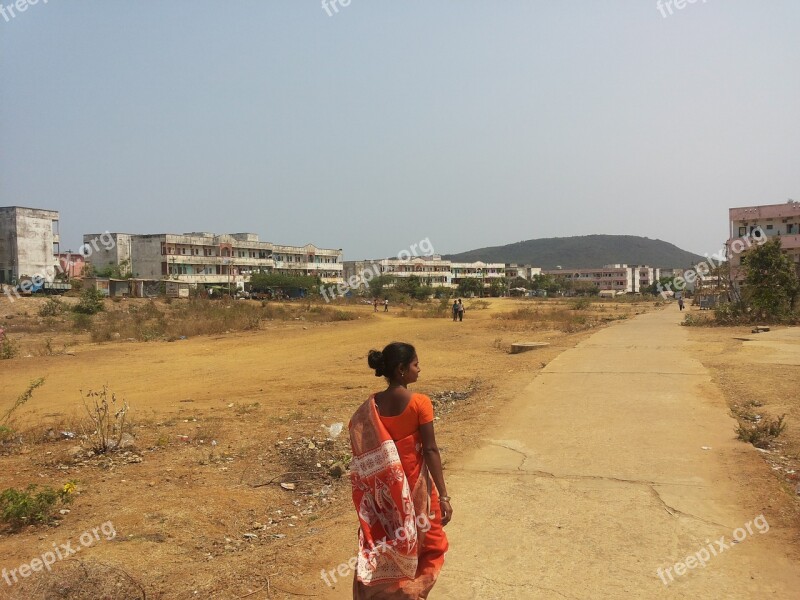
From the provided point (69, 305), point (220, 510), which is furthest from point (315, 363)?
point (69, 305)

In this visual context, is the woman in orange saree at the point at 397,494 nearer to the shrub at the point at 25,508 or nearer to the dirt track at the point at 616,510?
the dirt track at the point at 616,510

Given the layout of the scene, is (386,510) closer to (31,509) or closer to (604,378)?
(31,509)

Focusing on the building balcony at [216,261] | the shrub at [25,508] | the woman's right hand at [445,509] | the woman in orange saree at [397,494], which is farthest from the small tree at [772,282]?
the building balcony at [216,261]

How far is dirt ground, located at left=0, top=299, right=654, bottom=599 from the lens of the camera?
13.0ft

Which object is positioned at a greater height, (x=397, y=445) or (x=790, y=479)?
(x=397, y=445)

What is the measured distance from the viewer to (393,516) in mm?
3111

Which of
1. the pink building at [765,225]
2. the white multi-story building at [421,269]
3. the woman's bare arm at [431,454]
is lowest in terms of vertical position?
the woman's bare arm at [431,454]

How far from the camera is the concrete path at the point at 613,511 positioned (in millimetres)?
3461

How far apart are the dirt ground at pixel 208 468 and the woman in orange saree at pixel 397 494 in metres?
0.70

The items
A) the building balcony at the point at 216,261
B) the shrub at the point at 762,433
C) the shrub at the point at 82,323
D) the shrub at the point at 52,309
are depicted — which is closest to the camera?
the shrub at the point at 762,433

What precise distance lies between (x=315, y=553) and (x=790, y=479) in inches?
164

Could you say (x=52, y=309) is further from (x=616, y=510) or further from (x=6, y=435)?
(x=616, y=510)

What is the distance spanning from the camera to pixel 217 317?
3038 centimetres

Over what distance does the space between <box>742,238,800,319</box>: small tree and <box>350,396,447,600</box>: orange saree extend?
26997 mm
